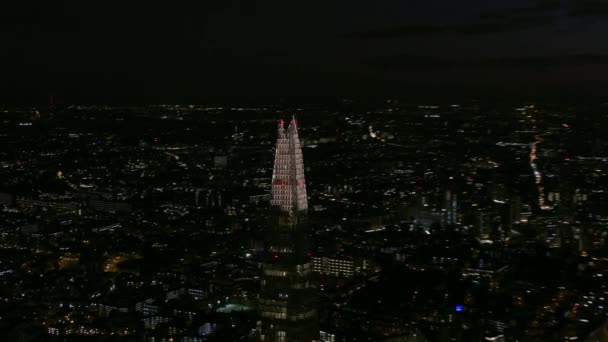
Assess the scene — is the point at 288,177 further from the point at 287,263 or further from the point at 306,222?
the point at 287,263

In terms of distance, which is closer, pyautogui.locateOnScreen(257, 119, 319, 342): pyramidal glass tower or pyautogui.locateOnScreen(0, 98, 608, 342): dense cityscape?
pyautogui.locateOnScreen(257, 119, 319, 342): pyramidal glass tower

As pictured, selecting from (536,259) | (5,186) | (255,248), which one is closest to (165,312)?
(255,248)

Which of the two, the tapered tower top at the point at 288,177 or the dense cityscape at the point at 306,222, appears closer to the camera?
the tapered tower top at the point at 288,177

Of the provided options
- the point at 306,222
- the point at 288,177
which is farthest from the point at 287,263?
the point at 288,177

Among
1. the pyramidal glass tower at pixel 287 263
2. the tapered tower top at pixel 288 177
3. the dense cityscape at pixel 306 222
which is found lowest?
the dense cityscape at pixel 306 222

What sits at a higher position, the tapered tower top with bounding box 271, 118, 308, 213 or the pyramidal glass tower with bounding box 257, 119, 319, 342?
the tapered tower top with bounding box 271, 118, 308, 213

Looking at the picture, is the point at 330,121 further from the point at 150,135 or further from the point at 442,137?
the point at 150,135

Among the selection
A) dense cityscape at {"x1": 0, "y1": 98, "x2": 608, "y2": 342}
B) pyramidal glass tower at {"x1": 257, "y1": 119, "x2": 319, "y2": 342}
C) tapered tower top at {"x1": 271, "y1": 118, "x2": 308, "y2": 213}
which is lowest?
dense cityscape at {"x1": 0, "y1": 98, "x2": 608, "y2": 342}
